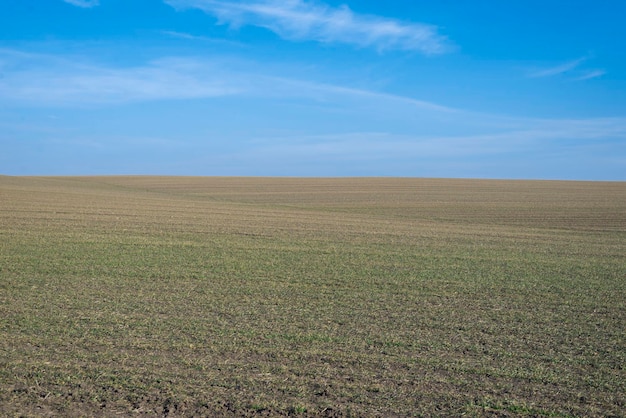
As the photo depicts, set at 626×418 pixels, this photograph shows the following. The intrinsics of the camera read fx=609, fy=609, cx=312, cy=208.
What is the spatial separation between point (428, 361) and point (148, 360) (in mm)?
3419

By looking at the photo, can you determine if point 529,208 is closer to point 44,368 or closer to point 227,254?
point 227,254

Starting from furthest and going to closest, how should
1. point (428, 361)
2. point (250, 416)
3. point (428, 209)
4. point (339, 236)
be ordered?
point (428, 209) → point (339, 236) → point (428, 361) → point (250, 416)

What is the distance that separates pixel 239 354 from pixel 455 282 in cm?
711

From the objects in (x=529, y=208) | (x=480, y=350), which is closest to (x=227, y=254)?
(x=480, y=350)

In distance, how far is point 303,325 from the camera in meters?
9.25

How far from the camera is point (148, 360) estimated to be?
733 cm

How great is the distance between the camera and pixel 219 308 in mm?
10297

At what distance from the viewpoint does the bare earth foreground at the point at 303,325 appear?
630 cm

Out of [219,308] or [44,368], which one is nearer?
[44,368]

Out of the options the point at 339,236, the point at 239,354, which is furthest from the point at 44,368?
the point at 339,236

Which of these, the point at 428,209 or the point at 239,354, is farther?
the point at 428,209

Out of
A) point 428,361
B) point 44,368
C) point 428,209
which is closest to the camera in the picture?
point 44,368

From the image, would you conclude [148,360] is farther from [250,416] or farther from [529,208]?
[529,208]

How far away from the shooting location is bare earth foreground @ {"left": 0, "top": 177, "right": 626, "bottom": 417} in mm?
6305
